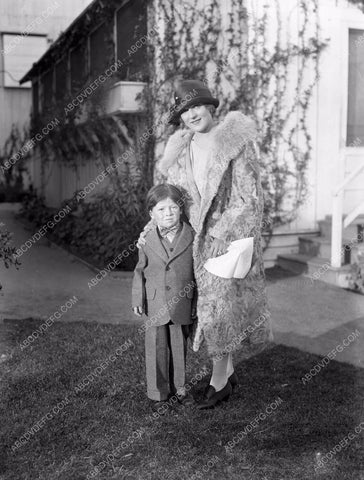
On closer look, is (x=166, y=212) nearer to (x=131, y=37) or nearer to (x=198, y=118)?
(x=198, y=118)

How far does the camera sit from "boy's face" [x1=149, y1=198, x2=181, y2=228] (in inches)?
141

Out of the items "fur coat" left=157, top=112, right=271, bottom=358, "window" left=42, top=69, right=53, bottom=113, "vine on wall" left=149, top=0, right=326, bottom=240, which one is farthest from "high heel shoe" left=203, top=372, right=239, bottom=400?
"window" left=42, top=69, right=53, bottom=113

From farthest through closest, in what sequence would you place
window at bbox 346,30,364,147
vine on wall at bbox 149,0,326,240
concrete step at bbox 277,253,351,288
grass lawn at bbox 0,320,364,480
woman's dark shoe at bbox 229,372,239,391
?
window at bbox 346,30,364,147, vine on wall at bbox 149,0,326,240, concrete step at bbox 277,253,351,288, woman's dark shoe at bbox 229,372,239,391, grass lawn at bbox 0,320,364,480

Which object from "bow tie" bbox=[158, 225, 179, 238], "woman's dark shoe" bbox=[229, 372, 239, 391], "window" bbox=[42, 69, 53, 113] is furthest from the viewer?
"window" bbox=[42, 69, 53, 113]

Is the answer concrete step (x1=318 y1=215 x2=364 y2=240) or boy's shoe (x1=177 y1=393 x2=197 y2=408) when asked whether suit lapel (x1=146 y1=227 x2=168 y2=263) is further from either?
concrete step (x1=318 y1=215 x2=364 y2=240)

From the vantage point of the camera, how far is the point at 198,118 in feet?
11.8

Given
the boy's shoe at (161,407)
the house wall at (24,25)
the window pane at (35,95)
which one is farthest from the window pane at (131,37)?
the house wall at (24,25)

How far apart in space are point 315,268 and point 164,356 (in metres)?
4.32

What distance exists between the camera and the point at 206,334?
363cm

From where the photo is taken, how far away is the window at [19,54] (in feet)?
60.8

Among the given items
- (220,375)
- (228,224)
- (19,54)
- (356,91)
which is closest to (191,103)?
(228,224)

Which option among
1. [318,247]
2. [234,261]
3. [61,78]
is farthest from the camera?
[61,78]

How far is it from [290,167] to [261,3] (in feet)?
7.02

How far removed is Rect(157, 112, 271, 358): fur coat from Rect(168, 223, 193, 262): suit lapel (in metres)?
0.05
